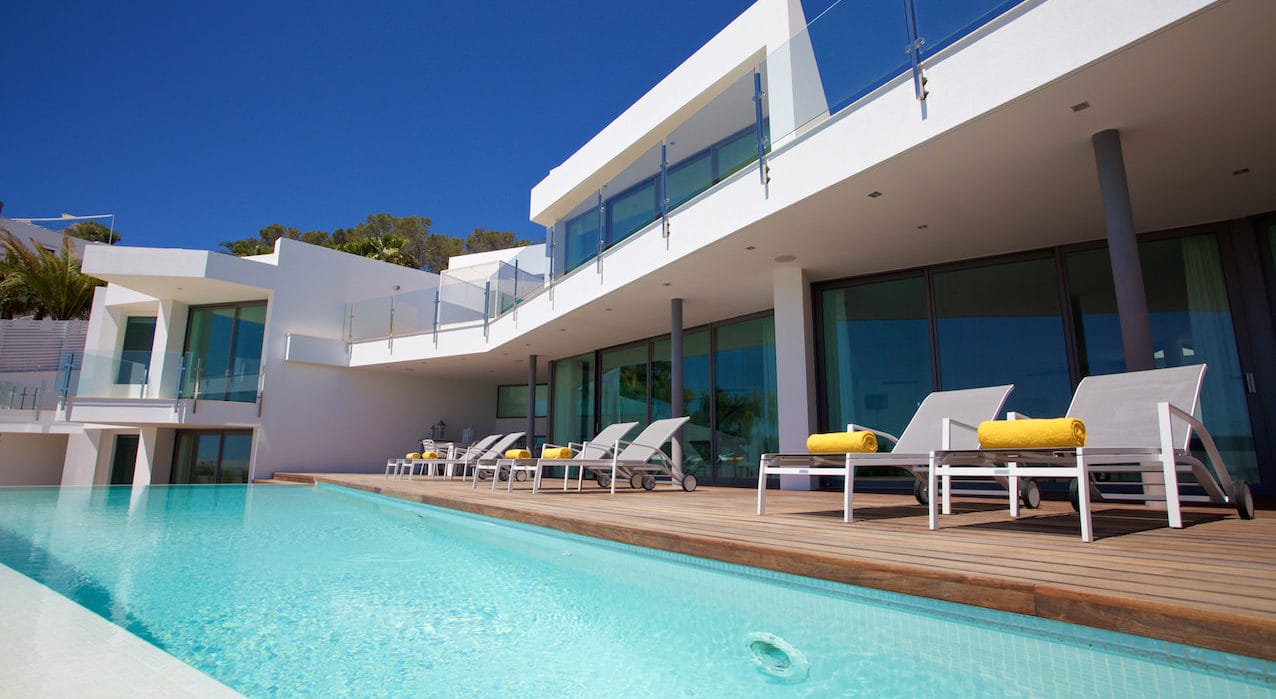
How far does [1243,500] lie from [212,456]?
17.8m

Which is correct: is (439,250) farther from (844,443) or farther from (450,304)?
(844,443)

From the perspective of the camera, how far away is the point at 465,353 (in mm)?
13367

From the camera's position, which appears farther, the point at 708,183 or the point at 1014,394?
the point at 708,183

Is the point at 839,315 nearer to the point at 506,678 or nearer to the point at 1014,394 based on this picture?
the point at 1014,394

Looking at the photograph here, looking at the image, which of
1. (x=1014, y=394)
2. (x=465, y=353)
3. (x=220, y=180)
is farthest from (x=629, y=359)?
(x=220, y=180)

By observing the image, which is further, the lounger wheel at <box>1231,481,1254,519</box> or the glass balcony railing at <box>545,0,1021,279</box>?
the glass balcony railing at <box>545,0,1021,279</box>

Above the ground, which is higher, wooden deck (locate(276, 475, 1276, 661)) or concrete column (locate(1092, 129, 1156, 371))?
concrete column (locate(1092, 129, 1156, 371))

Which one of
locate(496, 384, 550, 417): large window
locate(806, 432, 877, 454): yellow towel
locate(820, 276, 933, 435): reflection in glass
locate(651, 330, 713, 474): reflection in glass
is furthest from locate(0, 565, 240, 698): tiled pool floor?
locate(496, 384, 550, 417): large window

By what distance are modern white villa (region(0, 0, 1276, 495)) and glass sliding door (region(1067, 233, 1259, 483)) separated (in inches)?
0.9

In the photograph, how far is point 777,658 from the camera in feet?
7.38

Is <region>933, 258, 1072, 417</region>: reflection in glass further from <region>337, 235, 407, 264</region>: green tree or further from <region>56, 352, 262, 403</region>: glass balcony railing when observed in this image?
<region>337, 235, 407, 264</region>: green tree

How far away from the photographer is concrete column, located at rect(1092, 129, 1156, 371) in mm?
4414

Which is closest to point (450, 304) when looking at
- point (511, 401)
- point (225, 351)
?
point (511, 401)

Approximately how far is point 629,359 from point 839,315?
5.08 meters
